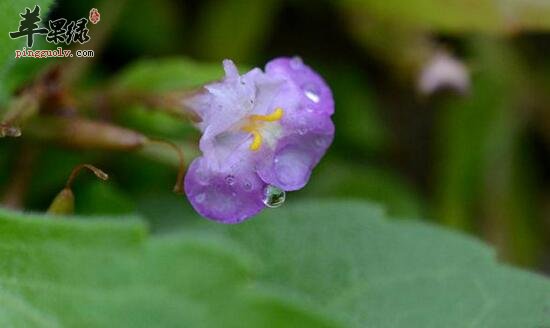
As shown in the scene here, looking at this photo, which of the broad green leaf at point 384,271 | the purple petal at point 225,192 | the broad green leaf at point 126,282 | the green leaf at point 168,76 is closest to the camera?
the broad green leaf at point 126,282

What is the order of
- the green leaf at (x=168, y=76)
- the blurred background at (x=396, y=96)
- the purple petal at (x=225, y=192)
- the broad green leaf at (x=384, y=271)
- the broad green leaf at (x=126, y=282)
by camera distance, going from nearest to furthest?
the broad green leaf at (x=126, y=282), the purple petal at (x=225, y=192), the broad green leaf at (x=384, y=271), the green leaf at (x=168, y=76), the blurred background at (x=396, y=96)

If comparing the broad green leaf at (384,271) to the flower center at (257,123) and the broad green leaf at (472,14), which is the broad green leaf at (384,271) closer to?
the flower center at (257,123)

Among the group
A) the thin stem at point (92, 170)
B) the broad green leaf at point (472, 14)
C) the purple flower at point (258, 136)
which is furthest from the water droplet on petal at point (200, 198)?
the broad green leaf at point (472, 14)

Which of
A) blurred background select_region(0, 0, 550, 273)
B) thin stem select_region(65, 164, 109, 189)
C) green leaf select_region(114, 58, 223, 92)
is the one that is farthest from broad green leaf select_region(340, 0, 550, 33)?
thin stem select_region(65, 164, 109, 189)

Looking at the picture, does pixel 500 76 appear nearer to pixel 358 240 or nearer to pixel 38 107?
pixel 358 240

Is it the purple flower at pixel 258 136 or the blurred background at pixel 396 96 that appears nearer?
the purple flower at pixel 258 136

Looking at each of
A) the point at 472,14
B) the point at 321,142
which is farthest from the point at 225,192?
the point at 472,14

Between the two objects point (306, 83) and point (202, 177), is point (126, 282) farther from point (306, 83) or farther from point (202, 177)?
point (306, 83)

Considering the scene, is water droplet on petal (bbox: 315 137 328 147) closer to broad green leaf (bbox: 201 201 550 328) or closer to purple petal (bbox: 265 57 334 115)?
purple petal (bbox: 265 57 334 115)
